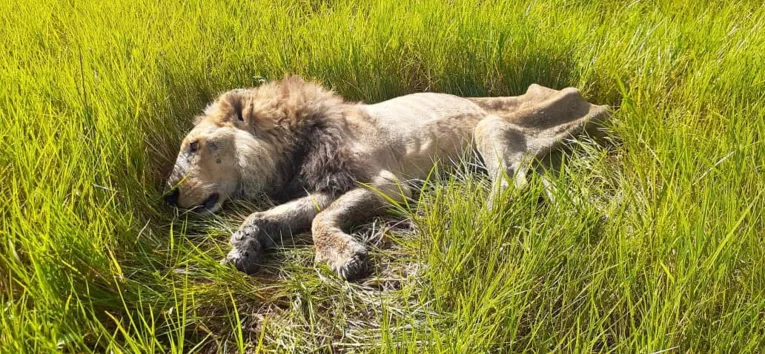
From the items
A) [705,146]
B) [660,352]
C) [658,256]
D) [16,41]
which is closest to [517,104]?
[705,146]

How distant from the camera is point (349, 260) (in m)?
2.50

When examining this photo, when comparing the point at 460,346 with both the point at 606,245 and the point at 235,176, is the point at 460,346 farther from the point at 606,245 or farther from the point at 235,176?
the point at 235,176

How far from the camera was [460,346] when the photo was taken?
168 centimetres

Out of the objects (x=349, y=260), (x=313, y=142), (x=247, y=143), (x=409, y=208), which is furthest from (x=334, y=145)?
(x=349, y=260)

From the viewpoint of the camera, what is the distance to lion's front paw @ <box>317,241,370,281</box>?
2.48 m

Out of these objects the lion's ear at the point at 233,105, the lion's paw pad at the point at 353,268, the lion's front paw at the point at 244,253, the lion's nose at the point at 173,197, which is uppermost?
the lion's ear at the point at 233,105

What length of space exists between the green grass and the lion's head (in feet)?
0.45

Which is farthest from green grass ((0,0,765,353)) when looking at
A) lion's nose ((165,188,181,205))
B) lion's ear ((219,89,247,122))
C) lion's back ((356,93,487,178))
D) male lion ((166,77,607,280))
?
lion's ear ((219,89,247,122))

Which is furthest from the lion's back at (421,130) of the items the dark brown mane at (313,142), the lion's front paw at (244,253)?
the lion's front paw at (244,253)

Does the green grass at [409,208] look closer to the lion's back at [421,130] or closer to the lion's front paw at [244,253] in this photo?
the lion's front paw at [244,253]

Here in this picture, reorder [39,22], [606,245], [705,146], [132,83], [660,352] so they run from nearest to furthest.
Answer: [660,352] < [606,245] < [705,146] < [132,83] < [39,22]

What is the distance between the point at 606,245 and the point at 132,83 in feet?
8.86

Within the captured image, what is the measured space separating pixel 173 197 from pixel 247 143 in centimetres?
48

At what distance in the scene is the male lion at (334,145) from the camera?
9.64 ft
